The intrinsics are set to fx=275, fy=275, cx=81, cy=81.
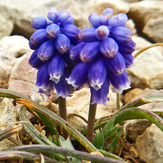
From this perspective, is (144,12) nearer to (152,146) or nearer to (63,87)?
(152,146)

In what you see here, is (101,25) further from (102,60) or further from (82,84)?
(82,84)

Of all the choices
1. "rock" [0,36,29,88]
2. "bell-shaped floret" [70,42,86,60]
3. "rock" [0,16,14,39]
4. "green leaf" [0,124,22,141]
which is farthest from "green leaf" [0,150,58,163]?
"rock" [0,16,14,39]

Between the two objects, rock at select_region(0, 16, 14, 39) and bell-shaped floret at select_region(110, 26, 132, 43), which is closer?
bell-shaped floret at select_region(110, 26, 132, 43)

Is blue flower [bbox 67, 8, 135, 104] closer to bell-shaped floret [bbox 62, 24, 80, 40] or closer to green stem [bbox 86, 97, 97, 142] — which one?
bell-shaped floret [bbox 62, 24, 80, 40]

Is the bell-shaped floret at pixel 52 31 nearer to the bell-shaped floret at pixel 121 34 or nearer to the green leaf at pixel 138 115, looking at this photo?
the bell-shaped floret at pixel 121 34

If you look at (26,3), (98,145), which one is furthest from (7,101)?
(26,3)

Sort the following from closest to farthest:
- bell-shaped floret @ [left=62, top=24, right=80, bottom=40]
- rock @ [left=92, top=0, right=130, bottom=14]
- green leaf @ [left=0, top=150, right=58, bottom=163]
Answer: green leaf @ [left=0, top=150, right=58, bottom=163]
bell-shaped floret @ [left=62, top=24, right=80, bottom=40]
rock @ [left=92, top=0, right=130, bottom=14]


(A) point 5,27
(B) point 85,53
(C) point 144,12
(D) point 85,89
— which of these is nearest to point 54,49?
(B) point 85,53
